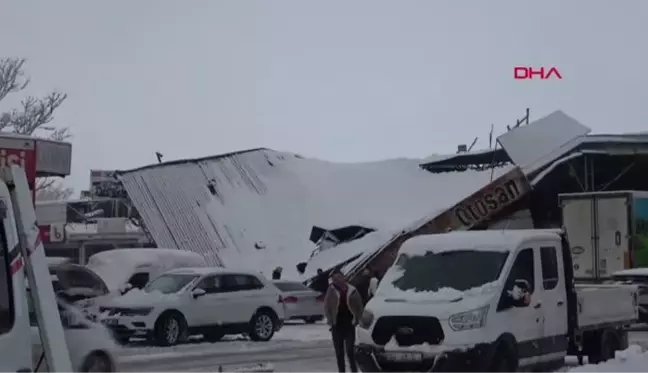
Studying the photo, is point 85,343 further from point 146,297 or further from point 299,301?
point 299,301

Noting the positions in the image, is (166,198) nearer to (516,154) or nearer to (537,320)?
(516,154)

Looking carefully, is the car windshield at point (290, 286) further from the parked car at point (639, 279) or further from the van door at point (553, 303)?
the van door at point (553, 303)

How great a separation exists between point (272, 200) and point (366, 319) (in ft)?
91.9

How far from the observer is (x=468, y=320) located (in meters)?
12.9

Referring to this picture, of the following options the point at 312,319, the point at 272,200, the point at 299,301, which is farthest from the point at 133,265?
the point at 272,200

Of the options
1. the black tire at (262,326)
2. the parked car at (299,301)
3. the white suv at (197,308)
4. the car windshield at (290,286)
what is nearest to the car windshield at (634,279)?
the white suv at (197,308)

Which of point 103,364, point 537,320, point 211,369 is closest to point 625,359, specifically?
point 537,320

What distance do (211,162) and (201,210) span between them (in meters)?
3.94

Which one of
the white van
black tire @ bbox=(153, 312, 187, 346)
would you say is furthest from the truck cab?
the white van

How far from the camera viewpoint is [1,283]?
540cm

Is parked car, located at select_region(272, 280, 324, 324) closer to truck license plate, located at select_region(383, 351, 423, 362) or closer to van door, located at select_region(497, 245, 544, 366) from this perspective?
van door, located at select_region(497, 245, 544, 366)

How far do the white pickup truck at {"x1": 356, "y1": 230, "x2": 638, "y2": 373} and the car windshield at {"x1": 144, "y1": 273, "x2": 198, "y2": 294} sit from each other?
29.9 ft

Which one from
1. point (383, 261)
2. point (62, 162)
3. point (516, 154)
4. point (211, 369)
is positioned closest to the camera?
point (62, 162)

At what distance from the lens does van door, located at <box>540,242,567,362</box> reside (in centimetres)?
1395
